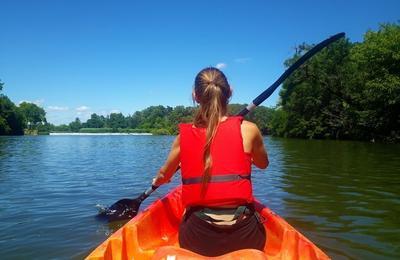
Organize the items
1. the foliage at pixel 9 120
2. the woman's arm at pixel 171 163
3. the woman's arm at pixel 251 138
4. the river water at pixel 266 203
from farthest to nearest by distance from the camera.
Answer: the foliage at pixel 9 120, the river water at pixel 266 203, the woman's arm at pixel 171 163, the woman's arm at pixel 251 138

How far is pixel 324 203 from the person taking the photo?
8.44 metres

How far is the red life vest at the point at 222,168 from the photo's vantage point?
3076 mm

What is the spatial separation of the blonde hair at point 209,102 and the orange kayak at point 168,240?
1.79 ft

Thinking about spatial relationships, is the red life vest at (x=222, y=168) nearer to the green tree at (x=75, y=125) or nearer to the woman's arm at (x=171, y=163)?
the woman's arm at (x=171, y=163)

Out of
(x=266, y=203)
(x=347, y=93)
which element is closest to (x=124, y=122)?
(x=347, y=93)

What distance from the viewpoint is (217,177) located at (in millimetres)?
3094

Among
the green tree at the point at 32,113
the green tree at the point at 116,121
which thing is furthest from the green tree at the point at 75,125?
the green tree at the point at 32,113

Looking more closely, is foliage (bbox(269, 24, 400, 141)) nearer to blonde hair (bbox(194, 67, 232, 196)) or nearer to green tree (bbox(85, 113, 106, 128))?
blonde hair (bbox(194, 67, 232, 196))

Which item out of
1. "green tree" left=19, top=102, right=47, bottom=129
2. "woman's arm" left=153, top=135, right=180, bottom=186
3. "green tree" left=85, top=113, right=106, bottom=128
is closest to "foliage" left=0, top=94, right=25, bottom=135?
"green tree" left=19, top=102, right=47, bottom=129

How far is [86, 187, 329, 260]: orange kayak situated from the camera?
282cm

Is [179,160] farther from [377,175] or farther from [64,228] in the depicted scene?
[377,175]

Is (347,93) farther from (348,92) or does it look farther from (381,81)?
(381,81)

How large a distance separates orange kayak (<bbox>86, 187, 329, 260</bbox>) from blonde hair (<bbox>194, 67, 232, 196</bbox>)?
0.55 m

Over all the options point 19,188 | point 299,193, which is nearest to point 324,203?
point 299,193
